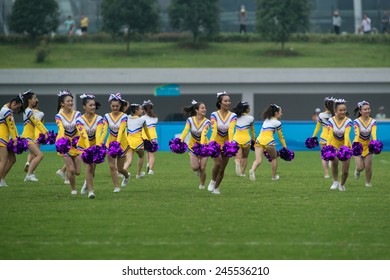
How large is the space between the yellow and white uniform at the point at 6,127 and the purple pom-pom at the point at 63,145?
1949 mm

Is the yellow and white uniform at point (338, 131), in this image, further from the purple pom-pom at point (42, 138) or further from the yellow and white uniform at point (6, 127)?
the yellow and white uniform at point (6, 127)

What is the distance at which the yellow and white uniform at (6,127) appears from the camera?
17.2m

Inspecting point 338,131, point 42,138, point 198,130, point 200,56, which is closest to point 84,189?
point 42,138

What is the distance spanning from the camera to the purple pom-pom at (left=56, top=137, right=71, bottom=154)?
15.4 meters

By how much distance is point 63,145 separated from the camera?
50.7 feet

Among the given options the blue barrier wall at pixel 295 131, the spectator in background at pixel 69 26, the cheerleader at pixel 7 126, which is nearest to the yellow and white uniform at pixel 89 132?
the cheerleader at pixel 7 126

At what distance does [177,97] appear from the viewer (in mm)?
47250

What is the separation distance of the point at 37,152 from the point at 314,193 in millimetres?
5909

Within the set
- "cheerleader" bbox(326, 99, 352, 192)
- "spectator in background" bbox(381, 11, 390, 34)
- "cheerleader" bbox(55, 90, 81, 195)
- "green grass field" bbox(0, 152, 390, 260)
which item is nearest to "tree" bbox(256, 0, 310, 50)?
"spectator in background" bbox(381, 11, 390, 34)

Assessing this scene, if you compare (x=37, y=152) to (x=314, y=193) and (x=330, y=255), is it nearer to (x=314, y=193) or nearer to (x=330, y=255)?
(x=314, y=193)

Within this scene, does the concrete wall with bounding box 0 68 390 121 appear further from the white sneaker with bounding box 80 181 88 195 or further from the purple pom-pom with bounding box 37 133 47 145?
the white sneaker with bounding box 80 181 88 195

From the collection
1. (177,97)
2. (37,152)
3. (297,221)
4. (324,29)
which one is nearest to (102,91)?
(177,97)

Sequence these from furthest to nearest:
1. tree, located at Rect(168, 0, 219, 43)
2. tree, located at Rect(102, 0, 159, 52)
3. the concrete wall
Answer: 1. tree, located at Rect(168, 0, 219, 43)
2. tree, located at Rect(102, 0, 159, 52)
3. the concrete wall

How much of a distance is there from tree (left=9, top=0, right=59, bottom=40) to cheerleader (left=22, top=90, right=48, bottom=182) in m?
34.5
